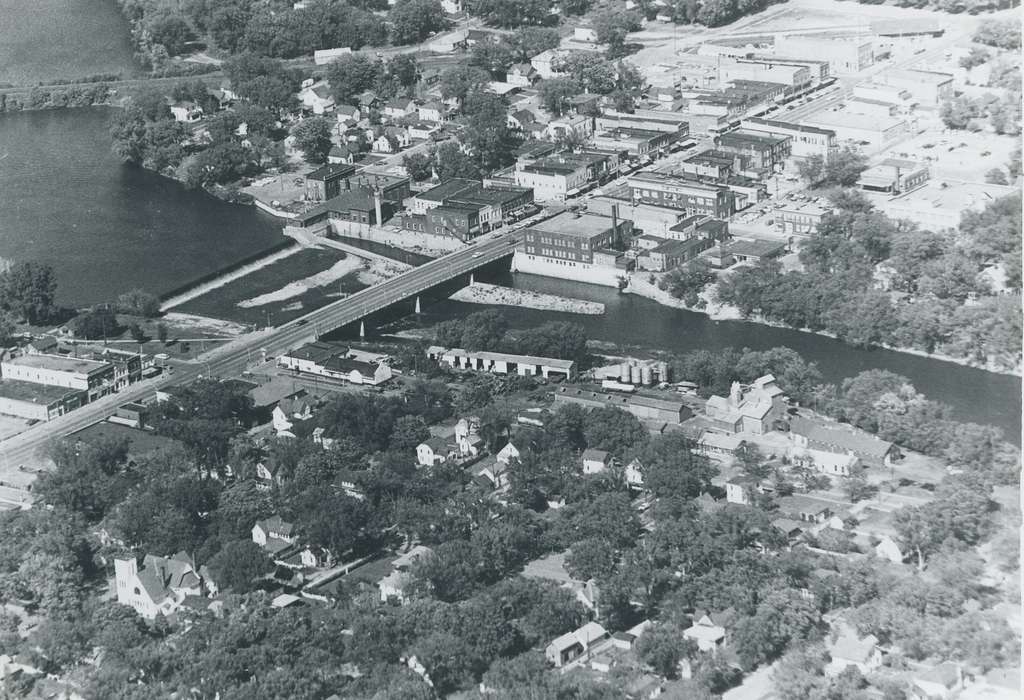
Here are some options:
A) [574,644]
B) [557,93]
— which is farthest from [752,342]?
[557,93]

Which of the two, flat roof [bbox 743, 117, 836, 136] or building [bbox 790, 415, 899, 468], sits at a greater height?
flat roof [bbox 743, 117, 836, 136]

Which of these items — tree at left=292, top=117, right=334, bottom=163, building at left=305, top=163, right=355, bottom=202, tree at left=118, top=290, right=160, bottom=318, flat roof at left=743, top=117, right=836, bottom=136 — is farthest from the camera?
tree at left=292, top=117, right=334, bottom=163

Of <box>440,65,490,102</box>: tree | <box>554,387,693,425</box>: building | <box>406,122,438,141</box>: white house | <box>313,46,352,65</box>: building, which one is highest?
<box>440,65,490,102</box>: tree

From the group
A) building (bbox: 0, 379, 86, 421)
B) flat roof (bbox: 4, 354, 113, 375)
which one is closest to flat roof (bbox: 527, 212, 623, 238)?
Result: flat roof (bbox: 4, 354, 113, 375)

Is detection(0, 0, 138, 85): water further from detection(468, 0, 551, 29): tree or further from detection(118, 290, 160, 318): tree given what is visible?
detection(118, 290, 160, 318): tree

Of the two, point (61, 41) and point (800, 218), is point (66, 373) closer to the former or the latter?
point (800, 218)
